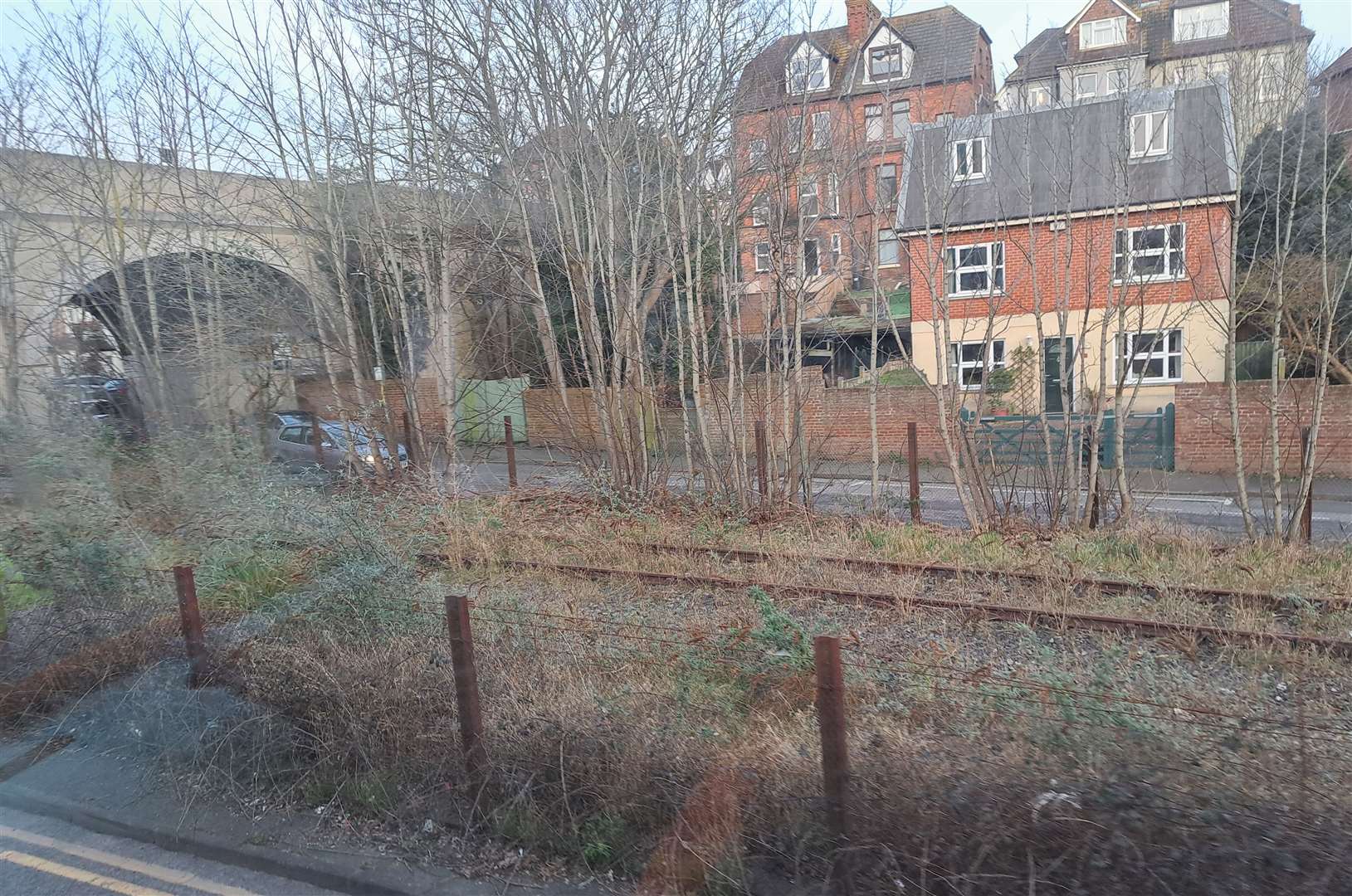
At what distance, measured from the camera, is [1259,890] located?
3062 millimetres

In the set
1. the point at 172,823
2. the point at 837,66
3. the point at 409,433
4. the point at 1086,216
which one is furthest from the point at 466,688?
the point at 837,66

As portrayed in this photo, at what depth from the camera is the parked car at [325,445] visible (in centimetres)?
1377

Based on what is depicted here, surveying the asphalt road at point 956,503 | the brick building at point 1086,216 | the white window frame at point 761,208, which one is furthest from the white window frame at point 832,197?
the asphalt road at point 956,503

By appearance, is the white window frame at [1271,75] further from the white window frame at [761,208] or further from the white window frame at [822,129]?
the white window frame at [761,208]

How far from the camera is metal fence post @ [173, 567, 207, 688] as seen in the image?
5363 mm

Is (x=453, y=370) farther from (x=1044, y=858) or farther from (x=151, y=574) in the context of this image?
(x=1044, y=858)

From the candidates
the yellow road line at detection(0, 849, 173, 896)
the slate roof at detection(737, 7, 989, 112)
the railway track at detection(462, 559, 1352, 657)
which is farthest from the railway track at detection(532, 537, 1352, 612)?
the yellow road line at detection(0, 849, 173, 896)

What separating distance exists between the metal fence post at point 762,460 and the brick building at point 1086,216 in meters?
2.24

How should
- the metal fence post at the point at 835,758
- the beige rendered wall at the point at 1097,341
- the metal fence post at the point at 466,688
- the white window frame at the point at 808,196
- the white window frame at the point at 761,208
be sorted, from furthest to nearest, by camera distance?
the beige rendered wall at the point at 1097,341 → the white window frame at the point at 761,208 → the white window frame at the point at 808,196 → the metal fence post at the point at 466,688 → the metal fence post at the point at 835,758

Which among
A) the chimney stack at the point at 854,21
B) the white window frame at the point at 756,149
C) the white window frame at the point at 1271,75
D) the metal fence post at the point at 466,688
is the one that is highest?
the chimney stack at the point at 854,21

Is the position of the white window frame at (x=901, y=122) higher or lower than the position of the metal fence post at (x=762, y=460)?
higher

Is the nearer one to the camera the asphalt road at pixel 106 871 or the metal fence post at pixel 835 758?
the metal fence post at pixel 835 758

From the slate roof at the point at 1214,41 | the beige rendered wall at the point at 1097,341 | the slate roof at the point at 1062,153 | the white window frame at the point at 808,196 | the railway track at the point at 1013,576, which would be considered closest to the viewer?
the railway track at the point at 1013,576

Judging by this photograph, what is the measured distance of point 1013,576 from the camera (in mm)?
7773
